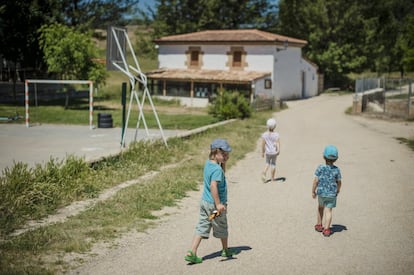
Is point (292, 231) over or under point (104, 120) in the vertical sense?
under

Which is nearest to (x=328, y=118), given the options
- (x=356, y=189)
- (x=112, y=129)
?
(x=112, y=129)

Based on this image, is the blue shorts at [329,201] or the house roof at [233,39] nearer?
the blue shorts at [329,201]

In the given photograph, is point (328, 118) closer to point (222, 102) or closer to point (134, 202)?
point (222, 102)

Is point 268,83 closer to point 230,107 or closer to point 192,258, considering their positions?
point 230,107

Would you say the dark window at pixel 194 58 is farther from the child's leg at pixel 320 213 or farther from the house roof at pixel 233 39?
the child's leg at pixel 320 213

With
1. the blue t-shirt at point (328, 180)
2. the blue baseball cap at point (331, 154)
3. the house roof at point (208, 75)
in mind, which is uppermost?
the house roof at point (208, 75)

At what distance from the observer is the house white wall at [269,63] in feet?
132

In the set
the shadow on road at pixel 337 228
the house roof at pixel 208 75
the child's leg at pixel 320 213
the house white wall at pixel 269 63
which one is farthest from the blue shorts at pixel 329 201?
the house white wall at pixel 269 63

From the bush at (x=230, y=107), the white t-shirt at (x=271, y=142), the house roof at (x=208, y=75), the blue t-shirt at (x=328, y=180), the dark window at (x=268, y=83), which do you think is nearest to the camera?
the blue t-shirt at (x=328, y=180)

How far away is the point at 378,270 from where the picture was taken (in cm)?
582

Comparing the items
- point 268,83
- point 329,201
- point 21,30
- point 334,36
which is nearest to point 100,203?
point 329,201

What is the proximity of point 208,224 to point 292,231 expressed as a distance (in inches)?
71.0

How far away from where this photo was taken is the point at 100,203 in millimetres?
8531

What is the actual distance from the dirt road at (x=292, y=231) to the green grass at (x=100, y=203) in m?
0.34
